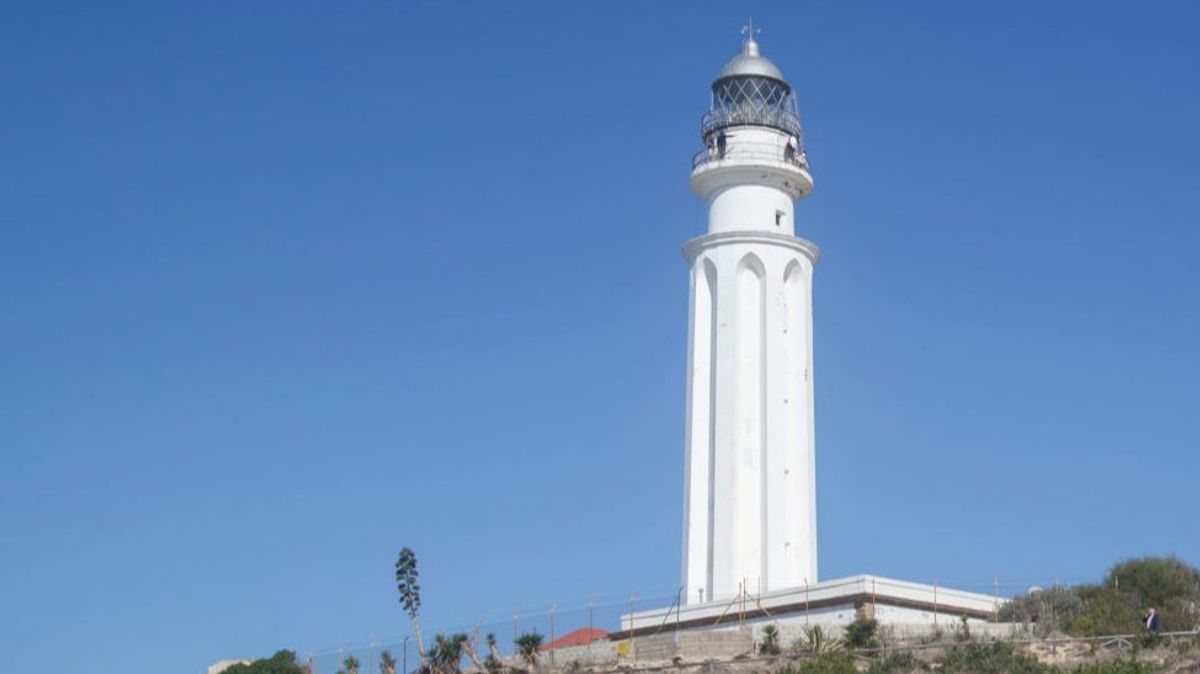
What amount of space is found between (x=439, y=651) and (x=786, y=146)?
16.9 meters

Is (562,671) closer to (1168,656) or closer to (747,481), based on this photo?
(747,481)

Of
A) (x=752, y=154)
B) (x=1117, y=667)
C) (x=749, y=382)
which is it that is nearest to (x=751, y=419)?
(x=749, y=382)

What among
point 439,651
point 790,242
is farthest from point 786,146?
point 439,651

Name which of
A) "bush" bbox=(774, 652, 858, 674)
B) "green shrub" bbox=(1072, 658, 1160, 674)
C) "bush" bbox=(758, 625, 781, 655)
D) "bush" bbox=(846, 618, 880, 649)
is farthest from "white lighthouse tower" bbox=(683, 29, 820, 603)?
"green shrub" bbox=(1072, 658, 1160, 674)

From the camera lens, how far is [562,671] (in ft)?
133

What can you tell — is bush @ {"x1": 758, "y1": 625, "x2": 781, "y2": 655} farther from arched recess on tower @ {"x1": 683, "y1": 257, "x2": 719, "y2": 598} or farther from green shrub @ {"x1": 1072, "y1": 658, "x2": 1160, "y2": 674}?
green shrub @ {"x1": 1072, "y1": 658, "x2": 1160, "y2": 674}

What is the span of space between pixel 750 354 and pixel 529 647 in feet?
35.9

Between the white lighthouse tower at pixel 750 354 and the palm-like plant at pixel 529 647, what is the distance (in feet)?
19.3

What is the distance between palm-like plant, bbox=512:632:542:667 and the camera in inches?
1642

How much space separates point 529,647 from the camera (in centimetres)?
4197

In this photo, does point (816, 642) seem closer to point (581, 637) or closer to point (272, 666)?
point (581, 637)

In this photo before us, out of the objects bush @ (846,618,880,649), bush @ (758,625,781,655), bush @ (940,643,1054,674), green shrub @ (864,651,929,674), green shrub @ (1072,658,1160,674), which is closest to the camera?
green shrub @ (1072,658,1160,674)

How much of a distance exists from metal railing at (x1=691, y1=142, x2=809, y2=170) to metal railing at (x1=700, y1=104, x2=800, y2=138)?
591 millimetres

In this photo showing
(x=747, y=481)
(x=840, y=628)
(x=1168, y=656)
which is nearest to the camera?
(x=1168, y=656)
